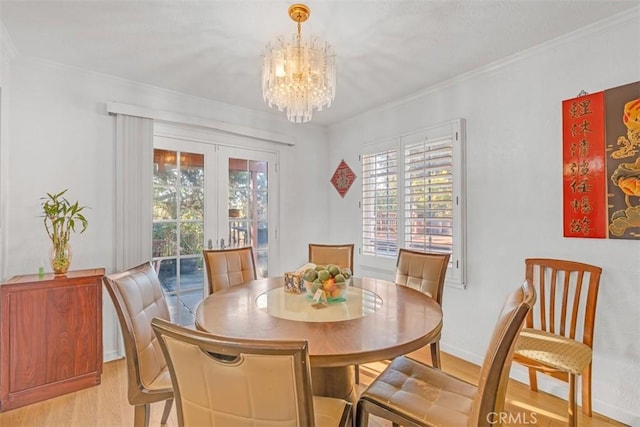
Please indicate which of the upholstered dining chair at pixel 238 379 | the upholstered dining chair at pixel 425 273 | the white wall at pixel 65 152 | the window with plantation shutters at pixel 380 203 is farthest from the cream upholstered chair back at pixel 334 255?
the upholstered dining chair at pixel 238 379

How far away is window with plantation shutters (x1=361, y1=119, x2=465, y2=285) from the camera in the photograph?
2842mm

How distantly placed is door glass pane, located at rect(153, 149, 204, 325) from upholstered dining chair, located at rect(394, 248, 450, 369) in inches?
82.4

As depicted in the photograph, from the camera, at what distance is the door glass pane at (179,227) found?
309cm

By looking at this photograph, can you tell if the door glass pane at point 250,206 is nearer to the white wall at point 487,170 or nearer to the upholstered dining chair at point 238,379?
the white wall at point 487,170

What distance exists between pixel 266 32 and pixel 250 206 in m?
2.04

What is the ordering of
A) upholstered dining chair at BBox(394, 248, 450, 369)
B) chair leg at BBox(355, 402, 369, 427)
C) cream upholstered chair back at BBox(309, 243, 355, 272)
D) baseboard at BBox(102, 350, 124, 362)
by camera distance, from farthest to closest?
1. cream upholstered chair back at BBox(309, 243, 355, 272)
2. baseboard at BBox(102, 350, 124, 362)
3. upholstered dining chair at BBox(394, 248, 450, 369)
4. chair leg at BBox(355, 402, 369, 427)

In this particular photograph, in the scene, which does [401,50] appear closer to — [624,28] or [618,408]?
[624,28]

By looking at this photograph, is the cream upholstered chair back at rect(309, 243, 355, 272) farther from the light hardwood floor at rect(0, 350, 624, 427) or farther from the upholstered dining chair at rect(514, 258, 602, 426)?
the upholstered dining chair at rect(514, 258, 602, 426)

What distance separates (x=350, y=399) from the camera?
1803mm

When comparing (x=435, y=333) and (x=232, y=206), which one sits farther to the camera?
(x=232, y=206)

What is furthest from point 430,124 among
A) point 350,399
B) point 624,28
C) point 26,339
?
point 26,339

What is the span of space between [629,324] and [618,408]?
54 cm

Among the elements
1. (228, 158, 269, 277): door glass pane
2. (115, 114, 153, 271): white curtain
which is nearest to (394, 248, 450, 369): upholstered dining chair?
(228, 158, 269, 277): door glass pane

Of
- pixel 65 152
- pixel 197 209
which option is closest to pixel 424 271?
pixel 197 209
